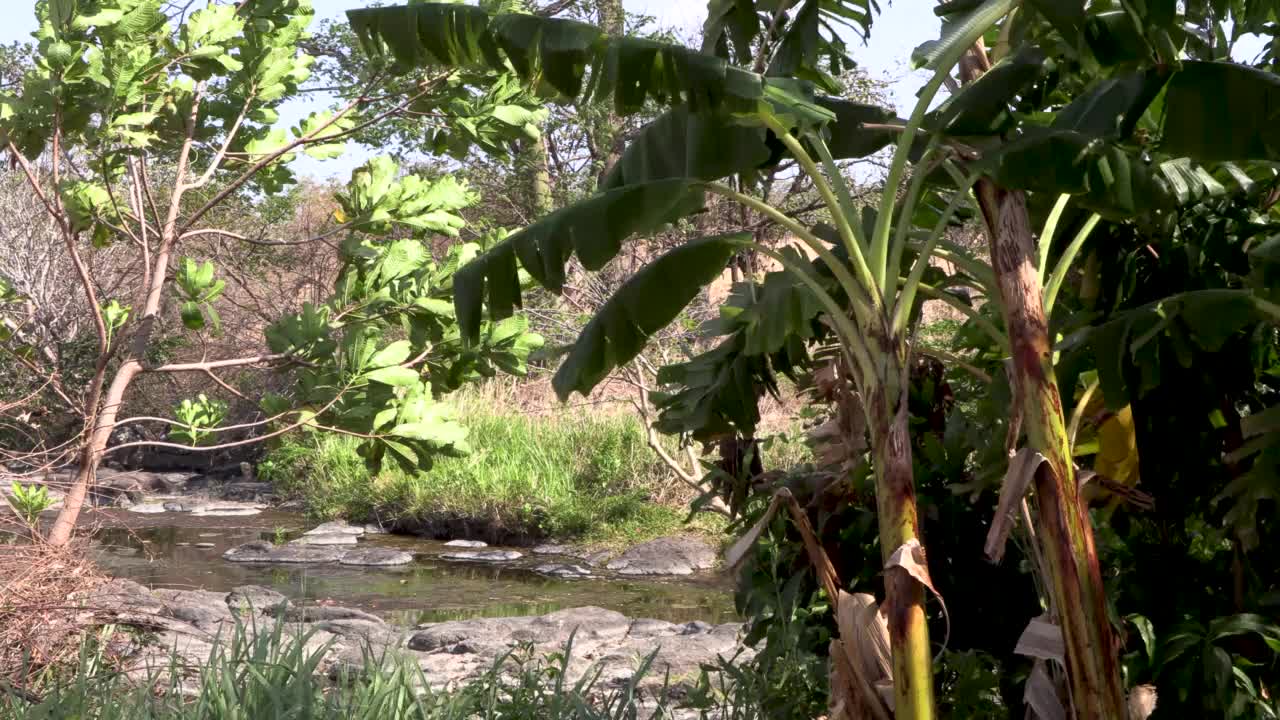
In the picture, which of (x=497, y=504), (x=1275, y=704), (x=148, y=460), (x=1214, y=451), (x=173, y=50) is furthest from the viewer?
(x=148, y=460)

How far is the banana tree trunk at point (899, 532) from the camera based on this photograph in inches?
136

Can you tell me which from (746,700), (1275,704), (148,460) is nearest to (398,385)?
(746,700)

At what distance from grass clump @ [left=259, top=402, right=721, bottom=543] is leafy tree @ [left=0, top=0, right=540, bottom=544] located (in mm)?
7416

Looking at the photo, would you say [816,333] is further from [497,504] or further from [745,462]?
[497,504]

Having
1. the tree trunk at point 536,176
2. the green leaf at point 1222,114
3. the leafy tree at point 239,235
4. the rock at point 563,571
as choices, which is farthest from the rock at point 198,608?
the tree trunk at point 536,176

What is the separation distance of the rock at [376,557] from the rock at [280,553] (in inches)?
4.6

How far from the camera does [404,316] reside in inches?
247

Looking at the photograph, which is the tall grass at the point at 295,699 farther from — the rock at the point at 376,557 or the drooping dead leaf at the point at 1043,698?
the rock at the point at 376,557

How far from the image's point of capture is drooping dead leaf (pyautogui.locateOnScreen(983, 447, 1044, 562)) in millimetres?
3546

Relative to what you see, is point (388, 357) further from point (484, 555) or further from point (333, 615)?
point (484, 555)

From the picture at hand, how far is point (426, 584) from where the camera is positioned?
12.7 metres

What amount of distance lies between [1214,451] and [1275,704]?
0.82 metres

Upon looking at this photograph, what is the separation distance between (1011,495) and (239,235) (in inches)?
158

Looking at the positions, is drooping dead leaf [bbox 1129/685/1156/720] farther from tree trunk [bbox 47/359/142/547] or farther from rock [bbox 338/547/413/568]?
rock [bbox 338/547/413/568]
